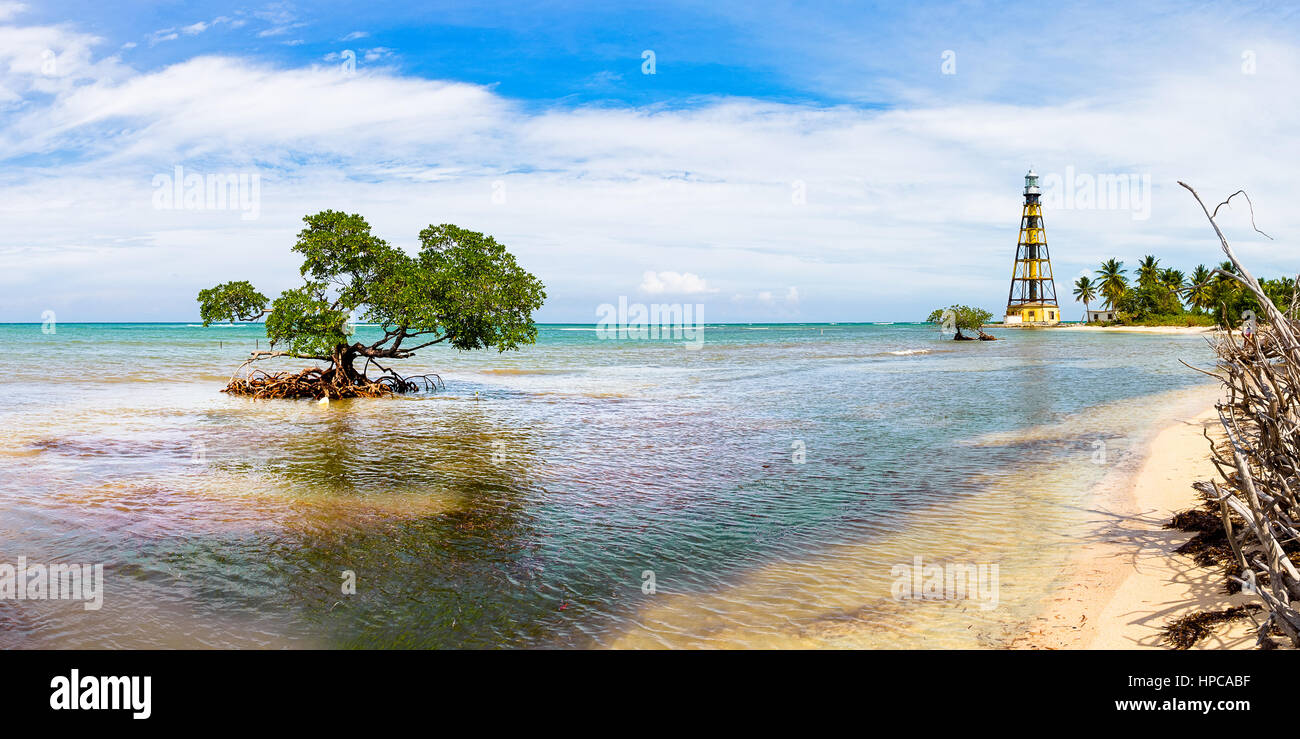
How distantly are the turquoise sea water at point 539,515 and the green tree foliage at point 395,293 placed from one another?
2787 millimetres

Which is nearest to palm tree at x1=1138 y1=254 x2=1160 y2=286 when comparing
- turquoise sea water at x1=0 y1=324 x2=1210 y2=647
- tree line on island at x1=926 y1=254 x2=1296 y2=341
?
tree line on island at x1=926 y1=254 x2=1296 y2=341

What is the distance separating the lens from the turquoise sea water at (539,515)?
751 cm

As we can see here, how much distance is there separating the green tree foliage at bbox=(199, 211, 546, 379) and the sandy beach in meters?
19.8

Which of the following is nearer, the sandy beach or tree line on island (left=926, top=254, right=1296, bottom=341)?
the sandy beach

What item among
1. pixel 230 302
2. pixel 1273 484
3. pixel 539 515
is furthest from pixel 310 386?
pixel 1273 484

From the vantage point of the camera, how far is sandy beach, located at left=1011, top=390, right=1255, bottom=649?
6.69 m

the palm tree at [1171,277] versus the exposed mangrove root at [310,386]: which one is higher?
the palm tree at [1171,277]

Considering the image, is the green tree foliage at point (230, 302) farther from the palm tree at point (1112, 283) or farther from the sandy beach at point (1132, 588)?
the palm tree at point (1112, 283)

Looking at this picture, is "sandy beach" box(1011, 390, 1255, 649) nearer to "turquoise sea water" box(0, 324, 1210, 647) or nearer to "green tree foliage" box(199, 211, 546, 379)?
"turquoise sea water" box(0, 324, 1210, 647)

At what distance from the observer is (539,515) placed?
465 inches

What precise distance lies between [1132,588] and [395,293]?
24153mm

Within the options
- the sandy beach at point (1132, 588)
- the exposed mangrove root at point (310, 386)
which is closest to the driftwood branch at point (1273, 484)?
the sandy beach at point (1132, 588)


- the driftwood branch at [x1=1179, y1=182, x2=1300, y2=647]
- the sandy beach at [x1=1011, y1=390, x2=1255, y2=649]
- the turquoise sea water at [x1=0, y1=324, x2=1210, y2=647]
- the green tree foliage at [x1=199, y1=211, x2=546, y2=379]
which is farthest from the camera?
the green tree foliage at [x1=199, y1=211, x2=546, y2=379]

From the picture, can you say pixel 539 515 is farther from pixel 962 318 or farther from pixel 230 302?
pixel 962 318
